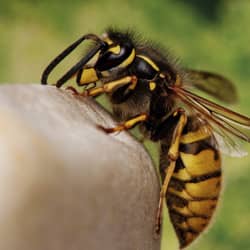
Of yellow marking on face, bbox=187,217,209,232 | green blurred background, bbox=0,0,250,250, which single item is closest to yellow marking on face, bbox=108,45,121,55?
yellow marking on face, bbox=187,217,209,232

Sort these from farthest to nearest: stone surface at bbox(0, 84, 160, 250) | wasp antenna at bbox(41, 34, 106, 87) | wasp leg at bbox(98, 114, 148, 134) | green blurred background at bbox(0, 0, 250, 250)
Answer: green blurred background at bbox(0, 0, 250, 250)
wasp antenna at bbox(41, 34, 106, 87)
wasp leg at bbox(98, 114, 148, 134)
stone surface at bbox(0, 84, 160, 250)

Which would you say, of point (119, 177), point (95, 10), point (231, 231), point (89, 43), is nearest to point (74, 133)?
point (119, 177)

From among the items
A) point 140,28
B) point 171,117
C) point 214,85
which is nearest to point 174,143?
point 171,117

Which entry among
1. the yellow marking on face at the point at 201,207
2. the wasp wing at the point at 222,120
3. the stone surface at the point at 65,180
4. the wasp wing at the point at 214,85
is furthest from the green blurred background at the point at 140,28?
the stone surface at the point at 65,180

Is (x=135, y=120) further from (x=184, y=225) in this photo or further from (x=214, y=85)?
(x=214, y=85)

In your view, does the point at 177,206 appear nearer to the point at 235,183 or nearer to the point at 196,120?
the point at 196,120

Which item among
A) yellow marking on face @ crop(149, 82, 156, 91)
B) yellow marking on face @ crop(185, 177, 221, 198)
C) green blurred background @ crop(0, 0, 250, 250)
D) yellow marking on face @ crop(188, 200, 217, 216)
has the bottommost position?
green blurred background @ crop(0, 0, 250, 250)

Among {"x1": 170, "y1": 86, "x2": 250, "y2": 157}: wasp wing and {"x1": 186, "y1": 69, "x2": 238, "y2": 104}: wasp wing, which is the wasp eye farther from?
{"x1": 186, "y1": 69, "x2": 238, "y2": 104}: wasp wing
